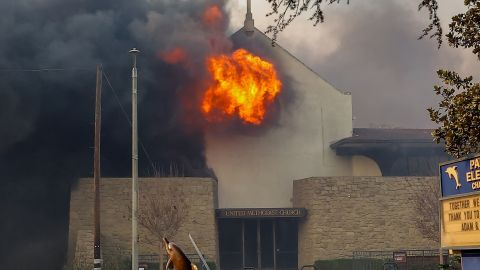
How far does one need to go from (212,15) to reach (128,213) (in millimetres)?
15036

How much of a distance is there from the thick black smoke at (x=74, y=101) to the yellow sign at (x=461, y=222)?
1067 inches

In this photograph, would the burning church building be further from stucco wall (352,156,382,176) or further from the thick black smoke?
the thick black smoke

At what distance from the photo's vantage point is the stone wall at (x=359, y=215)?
116 ft

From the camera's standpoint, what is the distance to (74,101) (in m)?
38.2

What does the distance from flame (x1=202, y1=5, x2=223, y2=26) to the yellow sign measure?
32668 millimetres

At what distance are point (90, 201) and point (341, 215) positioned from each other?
13.5 m

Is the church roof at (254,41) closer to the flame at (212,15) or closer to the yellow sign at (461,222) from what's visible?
the flame at (212,15)

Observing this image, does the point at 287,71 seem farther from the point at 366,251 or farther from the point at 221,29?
the point at 366,251

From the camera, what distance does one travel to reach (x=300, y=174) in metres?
40.2

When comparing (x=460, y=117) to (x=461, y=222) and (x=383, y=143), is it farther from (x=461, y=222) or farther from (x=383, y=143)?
(x=383, y=143)

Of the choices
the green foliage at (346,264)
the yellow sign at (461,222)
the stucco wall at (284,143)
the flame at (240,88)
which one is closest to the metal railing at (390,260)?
the green foliage at (346,264)

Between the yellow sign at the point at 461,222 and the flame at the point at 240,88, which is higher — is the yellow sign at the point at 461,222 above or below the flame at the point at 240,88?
below

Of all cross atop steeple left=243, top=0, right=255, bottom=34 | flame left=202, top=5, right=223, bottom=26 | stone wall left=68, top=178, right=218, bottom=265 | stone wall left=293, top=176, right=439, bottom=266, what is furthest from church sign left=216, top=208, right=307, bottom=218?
flame left=202, top=5, right=223, bottom=26

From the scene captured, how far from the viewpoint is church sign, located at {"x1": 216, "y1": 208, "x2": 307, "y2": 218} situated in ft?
119
